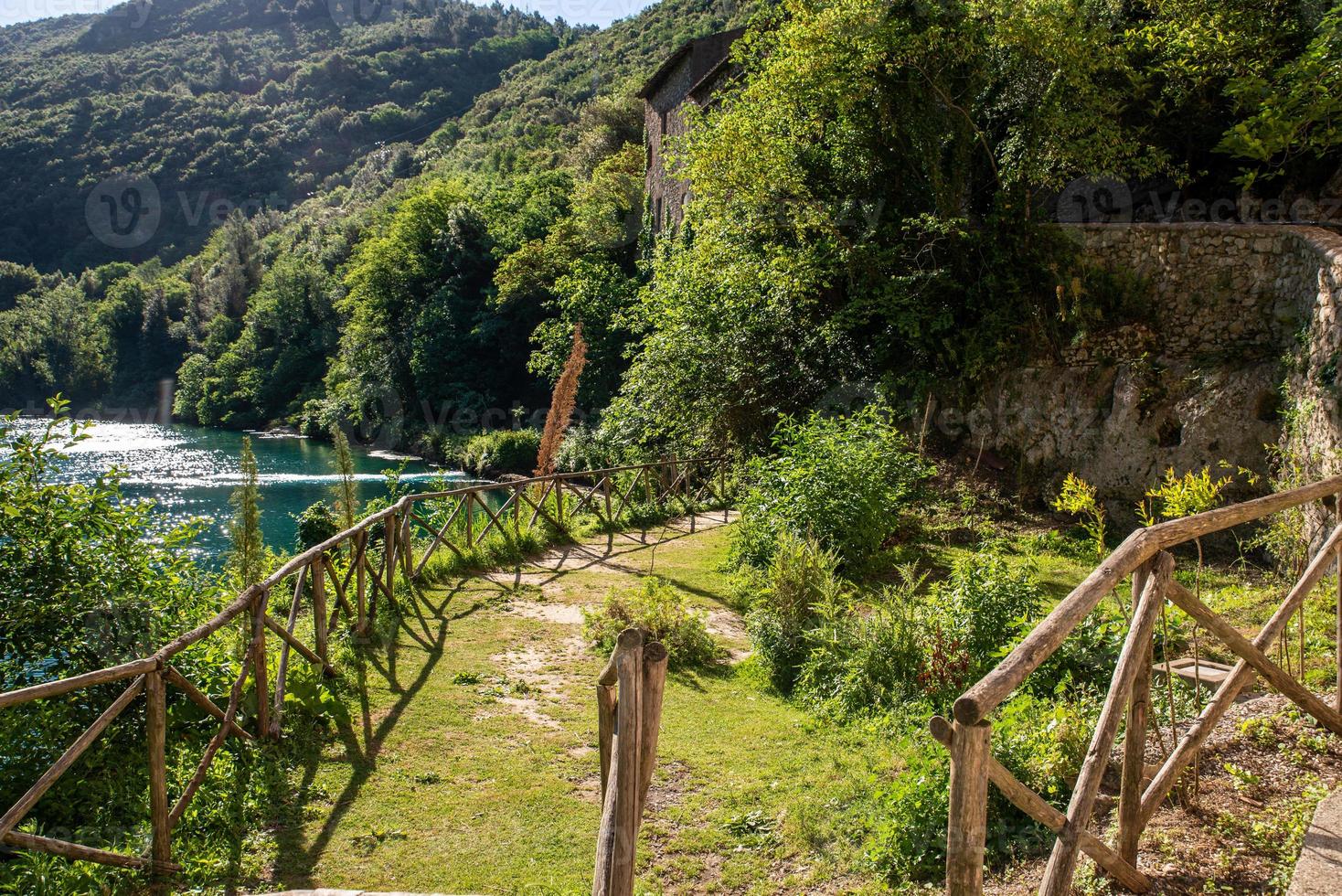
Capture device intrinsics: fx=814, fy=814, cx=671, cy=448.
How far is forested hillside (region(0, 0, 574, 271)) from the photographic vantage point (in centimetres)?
7350

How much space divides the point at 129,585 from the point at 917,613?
5.54 m

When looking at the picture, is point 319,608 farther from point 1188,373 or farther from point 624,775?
point 1188,373

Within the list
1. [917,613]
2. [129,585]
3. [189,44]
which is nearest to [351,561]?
[129,585]

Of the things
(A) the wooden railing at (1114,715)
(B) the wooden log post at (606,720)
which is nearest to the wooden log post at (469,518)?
(B) the wooden log post at (606,720)

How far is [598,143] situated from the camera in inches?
1683

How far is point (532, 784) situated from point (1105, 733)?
372cm

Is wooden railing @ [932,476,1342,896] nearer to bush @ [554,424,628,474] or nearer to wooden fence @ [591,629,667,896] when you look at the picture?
wooden fence @ [591,629,667,896]

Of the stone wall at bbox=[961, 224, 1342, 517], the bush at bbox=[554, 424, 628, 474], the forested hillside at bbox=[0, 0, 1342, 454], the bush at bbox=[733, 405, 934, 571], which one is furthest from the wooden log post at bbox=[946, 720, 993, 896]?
the bush at bbox=[554, 424, 628, 474]

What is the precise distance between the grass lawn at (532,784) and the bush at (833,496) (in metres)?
1.97

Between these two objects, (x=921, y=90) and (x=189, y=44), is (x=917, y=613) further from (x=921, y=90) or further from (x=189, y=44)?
(x=189, y=44)

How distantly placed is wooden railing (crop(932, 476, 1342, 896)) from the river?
1905 cm

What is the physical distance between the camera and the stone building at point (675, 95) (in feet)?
77.6
